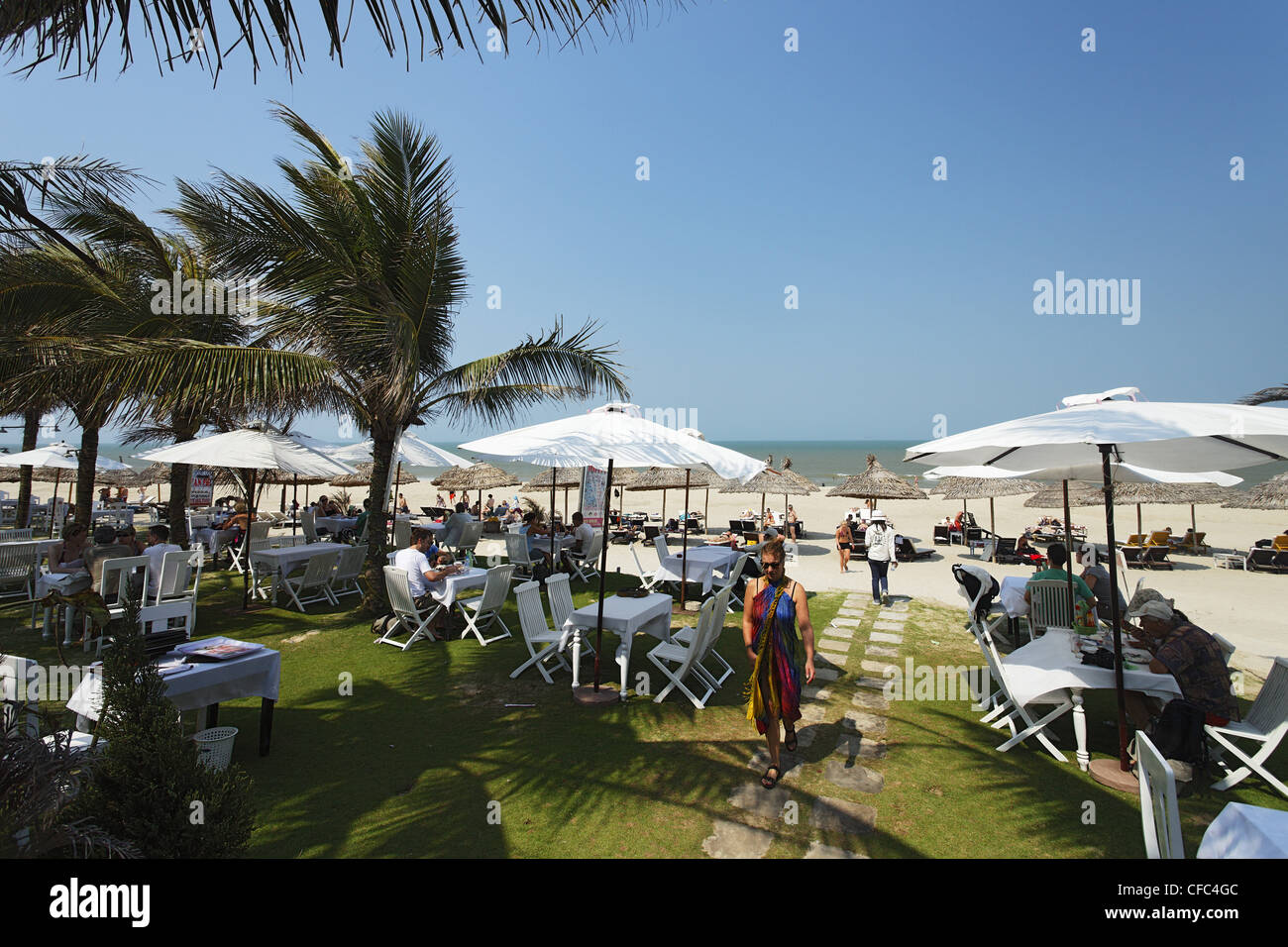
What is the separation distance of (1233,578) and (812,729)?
51.7 feet

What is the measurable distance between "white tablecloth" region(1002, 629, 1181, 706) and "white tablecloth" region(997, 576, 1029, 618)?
7.67 ft

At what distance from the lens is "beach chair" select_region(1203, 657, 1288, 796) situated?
4027 millimetres

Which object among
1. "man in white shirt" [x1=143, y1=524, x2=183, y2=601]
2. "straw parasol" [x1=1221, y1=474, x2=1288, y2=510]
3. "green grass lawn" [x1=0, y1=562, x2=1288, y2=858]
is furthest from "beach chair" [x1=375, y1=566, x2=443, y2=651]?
"straw parasol" [x1=1221, y1=474, x2=1288, y2=510]

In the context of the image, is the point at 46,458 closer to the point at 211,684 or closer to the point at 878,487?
the point at 211,684

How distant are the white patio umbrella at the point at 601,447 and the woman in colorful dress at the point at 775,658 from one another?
1.87 m

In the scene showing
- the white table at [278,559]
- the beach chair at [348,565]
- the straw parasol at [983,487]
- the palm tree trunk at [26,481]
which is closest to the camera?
the white table at [278,559]

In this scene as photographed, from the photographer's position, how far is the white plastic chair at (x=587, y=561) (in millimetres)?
11992

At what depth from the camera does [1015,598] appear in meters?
7.53

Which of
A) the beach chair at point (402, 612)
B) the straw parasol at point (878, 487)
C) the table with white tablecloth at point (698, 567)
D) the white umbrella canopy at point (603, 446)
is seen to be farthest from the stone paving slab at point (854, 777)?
the straw parasol at point (878, 487)

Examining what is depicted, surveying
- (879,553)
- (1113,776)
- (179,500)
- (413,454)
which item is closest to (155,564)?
(179,500)

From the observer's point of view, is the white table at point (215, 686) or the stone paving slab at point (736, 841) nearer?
the stone paving slab at point (736, 841)

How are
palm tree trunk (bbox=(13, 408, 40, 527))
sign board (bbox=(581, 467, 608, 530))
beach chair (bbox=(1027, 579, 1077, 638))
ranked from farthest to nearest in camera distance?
palm tree trunk (bbox=(13, 408, 40, 527)) < sign board (bbox=(581, 467, 608, 530)) < beach chair (bbox=(1027, 579, 1077, 638))

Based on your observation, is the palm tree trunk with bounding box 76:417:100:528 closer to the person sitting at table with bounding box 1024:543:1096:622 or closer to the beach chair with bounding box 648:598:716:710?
the beach chair with bounding box 648:598:716:710

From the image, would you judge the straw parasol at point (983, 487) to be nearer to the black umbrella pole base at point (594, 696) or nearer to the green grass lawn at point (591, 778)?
the green grass lawn at point (591, 778)
